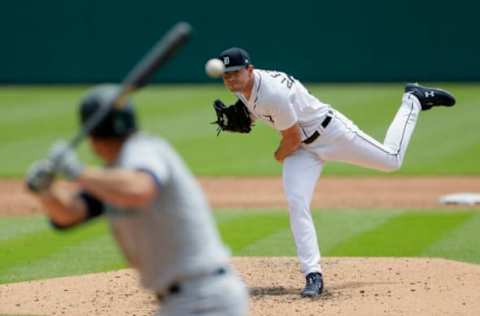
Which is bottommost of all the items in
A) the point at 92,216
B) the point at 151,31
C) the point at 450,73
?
the point at 450,73

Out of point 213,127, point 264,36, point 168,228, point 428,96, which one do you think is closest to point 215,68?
point 428,96

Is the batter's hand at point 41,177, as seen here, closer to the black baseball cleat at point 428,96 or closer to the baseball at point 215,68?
the baseball at point 215,68

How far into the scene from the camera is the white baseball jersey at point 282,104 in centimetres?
791

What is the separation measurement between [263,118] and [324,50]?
17.5m

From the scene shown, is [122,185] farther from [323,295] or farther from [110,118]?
[323,295]

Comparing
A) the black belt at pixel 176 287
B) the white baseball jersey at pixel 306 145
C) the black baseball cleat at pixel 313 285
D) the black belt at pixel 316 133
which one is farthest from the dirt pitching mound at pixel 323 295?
the black belt at pixel 176 287

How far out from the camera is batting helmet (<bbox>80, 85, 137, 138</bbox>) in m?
4.27

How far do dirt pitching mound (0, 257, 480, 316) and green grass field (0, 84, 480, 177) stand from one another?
653cm

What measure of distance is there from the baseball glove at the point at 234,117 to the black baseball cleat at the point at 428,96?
1.67m

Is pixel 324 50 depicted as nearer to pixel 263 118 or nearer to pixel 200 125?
pixel 200 125

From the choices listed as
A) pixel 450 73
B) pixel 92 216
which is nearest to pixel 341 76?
pixel 450 73

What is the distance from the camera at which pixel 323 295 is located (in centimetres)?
793

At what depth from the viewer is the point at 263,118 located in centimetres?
812

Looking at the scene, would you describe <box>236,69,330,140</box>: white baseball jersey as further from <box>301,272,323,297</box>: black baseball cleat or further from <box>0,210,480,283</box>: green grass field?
<box>0,210,480,283</box>: green grass field
